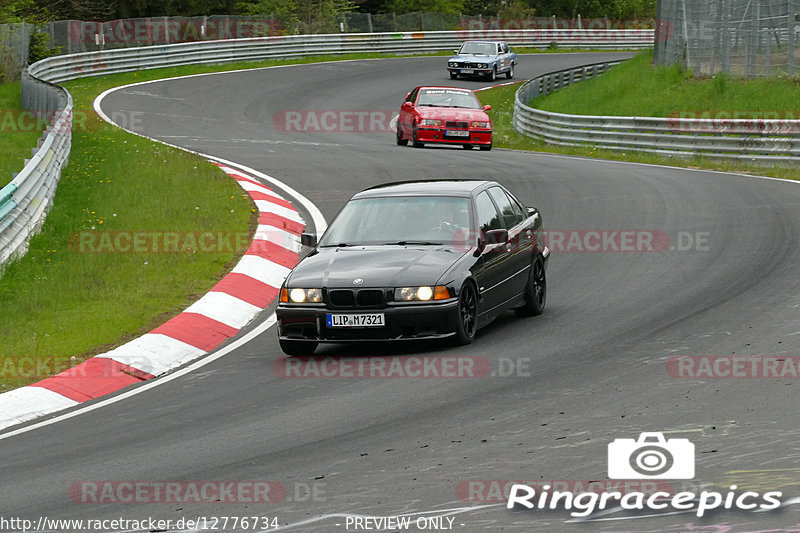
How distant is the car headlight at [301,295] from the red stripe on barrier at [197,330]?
1.10m

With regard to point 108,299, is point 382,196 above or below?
above

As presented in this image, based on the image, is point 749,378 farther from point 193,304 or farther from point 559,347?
point 193,304

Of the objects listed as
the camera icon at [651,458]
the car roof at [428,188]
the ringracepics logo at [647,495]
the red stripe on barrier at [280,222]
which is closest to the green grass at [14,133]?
the red stripe on barrier at [280,222]

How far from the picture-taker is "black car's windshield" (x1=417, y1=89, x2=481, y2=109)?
28.4 metres

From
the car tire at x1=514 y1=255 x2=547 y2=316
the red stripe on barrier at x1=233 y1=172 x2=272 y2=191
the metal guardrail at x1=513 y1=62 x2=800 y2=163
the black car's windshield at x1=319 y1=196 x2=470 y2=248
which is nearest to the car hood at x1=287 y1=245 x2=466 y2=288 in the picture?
the black car's windshield at x1=319 y1=196 x2=470 y2=248

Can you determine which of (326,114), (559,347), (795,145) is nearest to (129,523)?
(559,347)

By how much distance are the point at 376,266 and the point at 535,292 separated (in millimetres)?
2077

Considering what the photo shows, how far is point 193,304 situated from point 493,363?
3945mm

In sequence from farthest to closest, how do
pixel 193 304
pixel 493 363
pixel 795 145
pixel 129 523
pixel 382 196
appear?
pixel 795 145, pixel 193 304, pixel 382 196, pixel 493 363, pixel 129 523

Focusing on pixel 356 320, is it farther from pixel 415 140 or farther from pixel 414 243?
pixel 415 140

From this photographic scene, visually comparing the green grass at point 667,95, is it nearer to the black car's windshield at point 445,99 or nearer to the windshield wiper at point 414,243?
the black car's windshield at point 445,99

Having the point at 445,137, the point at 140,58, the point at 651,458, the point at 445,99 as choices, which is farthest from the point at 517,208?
the point at 140,58

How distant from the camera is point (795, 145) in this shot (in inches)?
923

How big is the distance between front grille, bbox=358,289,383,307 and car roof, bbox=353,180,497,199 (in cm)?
176
